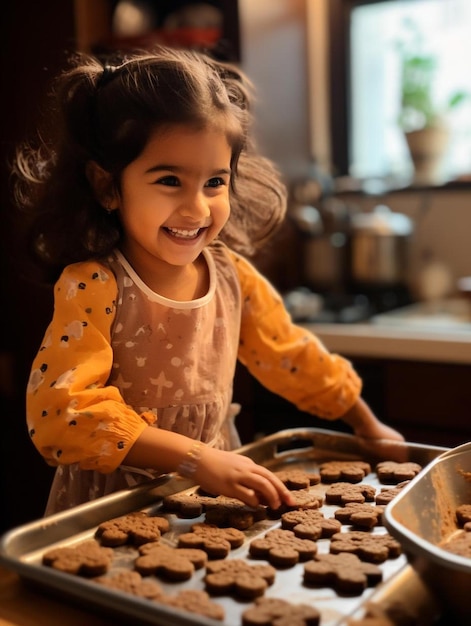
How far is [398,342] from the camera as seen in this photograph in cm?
185

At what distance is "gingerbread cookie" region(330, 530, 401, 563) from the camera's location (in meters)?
0.79

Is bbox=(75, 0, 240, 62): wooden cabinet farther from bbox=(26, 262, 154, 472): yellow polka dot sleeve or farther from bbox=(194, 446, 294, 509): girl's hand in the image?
bbox=(194, 446, 294, 509): girl's hand

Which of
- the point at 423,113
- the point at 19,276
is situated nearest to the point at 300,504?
Answer: the point at 19,276

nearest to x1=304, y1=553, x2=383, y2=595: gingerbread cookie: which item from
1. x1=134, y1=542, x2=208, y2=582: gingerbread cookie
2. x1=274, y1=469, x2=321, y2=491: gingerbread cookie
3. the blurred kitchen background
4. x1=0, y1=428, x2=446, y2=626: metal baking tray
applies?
x1=0, y1=428, x2=446, y2=626: metal baking tray

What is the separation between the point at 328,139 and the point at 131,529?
208 centimetres

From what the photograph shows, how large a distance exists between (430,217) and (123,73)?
1656 millimetres

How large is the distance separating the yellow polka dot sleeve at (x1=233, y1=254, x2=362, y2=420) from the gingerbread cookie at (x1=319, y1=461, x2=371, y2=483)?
16 cm

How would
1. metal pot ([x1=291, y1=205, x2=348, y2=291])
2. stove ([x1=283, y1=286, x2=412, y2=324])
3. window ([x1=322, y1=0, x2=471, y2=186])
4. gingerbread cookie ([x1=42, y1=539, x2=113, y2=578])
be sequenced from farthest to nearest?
window ([x1=322, y1=0, x2=471, y2=186]) → metal pot ([x1=291, y1=205, x2=348, y2=291]) → stove ([x1=283, y1=286, x2=412, y2=324]) → gingerbread cookie ([x1=42, y1=539, x2=113, y2=578])

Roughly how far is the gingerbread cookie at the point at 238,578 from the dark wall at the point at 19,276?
1644 mm

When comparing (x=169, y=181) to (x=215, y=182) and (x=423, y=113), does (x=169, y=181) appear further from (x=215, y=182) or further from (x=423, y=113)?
(x=423, y=113)

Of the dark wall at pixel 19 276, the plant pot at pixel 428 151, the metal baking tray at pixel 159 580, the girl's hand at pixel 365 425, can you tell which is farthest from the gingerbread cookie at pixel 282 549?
the plant pot at pixel 428 151

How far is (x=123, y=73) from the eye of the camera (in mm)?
1032

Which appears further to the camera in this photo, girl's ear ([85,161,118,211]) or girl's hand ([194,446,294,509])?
girl's ear ([85,161,118,211])

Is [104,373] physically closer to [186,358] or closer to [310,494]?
[186,358]
